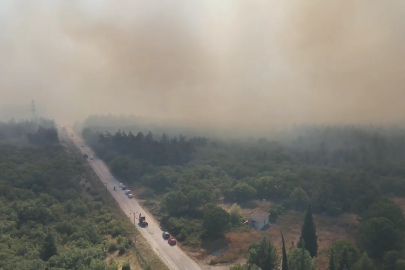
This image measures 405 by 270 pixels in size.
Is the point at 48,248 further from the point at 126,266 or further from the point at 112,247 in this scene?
the point at 112,247

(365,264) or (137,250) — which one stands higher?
(365,264)

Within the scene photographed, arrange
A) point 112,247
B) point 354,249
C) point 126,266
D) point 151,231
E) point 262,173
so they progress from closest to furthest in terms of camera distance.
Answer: point 354,249
point 126,266
point 112,247
point 151,231
point 262,173

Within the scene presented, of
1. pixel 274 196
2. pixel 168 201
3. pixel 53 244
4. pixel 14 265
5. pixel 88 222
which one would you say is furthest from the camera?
pixel 274 196

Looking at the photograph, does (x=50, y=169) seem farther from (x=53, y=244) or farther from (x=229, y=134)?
(x=229, y=134)

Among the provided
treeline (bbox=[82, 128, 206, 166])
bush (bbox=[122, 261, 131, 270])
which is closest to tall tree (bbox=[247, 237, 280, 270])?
bush (bbox=[122, 261, 131, 270])

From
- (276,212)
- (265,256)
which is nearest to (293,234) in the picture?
(276,212)

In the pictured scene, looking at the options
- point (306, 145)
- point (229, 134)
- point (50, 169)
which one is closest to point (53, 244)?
point (50, 169)

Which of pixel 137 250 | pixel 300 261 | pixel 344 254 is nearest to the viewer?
pixel 300 261
